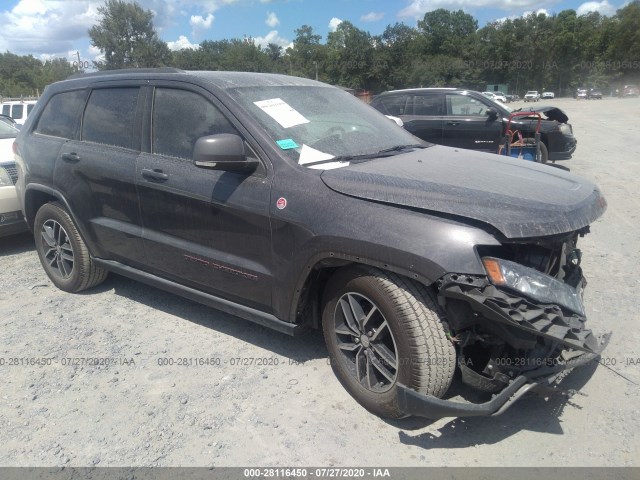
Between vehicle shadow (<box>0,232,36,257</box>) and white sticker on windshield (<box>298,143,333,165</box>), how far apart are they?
15.2 ft

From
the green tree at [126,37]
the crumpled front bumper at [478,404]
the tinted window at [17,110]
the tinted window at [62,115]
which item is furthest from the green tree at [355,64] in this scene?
the crumpled front bumper at [478,404]

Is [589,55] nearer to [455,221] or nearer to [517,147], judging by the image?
[517,147]

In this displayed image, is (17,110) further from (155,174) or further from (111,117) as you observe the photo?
(155,174)

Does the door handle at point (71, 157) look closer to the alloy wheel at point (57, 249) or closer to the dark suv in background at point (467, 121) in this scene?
the alloy wheel at point (57, 249)

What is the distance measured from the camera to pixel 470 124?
414 inches

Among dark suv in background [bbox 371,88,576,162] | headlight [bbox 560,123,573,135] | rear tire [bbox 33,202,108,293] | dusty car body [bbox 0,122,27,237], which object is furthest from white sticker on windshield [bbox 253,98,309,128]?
headlight [bbox 560,123,573,135]

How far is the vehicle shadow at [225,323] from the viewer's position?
3713 millimetres

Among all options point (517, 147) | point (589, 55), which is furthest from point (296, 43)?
point (517, 147)

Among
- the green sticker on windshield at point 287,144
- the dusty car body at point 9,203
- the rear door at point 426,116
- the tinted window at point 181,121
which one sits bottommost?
the dusty car body at point 9,203

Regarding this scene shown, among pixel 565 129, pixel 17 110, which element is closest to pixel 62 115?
pixel 565 129

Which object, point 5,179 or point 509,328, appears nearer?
point 509,328

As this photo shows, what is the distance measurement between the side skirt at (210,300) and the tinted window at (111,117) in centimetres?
99

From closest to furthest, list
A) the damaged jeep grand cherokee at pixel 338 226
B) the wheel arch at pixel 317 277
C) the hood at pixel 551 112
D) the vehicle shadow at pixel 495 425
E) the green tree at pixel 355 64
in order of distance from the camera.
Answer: the damaged jeep grand cherokee at pixel 338 226, the wheel arch at pixel 317 277, the vehicle shadow at pixel 495 425, the hood at pixel 551 112, the green tree at pixel 355 64

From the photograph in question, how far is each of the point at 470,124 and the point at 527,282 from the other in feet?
28.7
